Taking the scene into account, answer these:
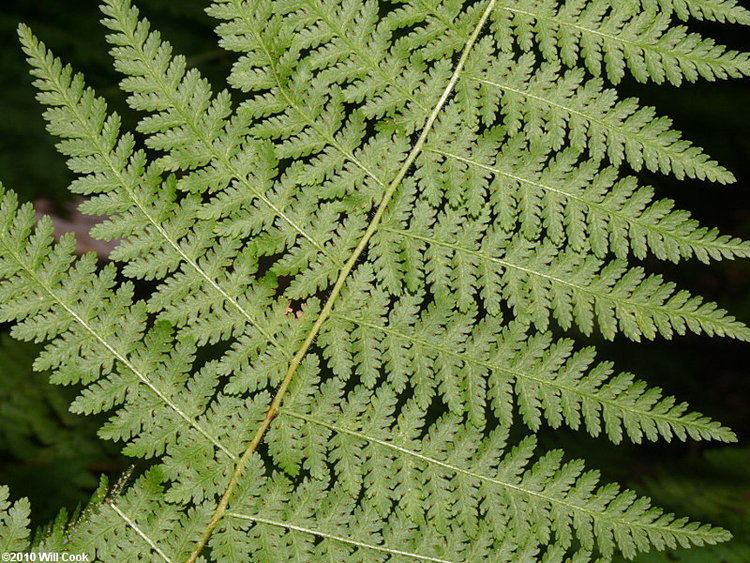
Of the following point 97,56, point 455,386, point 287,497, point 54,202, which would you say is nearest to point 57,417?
point 54,202

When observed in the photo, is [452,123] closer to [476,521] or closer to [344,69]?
[344,69]

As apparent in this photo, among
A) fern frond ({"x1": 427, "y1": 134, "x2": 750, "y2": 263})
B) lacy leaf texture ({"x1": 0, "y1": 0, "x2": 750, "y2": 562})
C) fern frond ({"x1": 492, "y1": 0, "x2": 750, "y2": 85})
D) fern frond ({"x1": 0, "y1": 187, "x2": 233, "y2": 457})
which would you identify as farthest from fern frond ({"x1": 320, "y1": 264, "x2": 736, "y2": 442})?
fern frond ({"x1": 492, "y1": 0, "x2": 750, "y2": 85})

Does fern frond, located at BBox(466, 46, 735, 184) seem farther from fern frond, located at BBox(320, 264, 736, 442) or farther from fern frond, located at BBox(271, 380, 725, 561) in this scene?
fern frond, located at BBox(271, 380, 725, 561)

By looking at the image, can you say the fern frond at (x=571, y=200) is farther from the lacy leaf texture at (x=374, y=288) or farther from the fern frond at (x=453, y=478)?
the fern frond at (x=453, y=478)

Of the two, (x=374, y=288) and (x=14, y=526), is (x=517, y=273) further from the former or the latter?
(x=14, y=526)

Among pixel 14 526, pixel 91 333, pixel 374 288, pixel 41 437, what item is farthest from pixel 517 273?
pixel 41 437

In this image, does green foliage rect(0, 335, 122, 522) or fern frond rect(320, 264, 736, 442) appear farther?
green foliage rect(0, 335, 122, 522)

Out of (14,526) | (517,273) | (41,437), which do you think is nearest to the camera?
(14,526)
